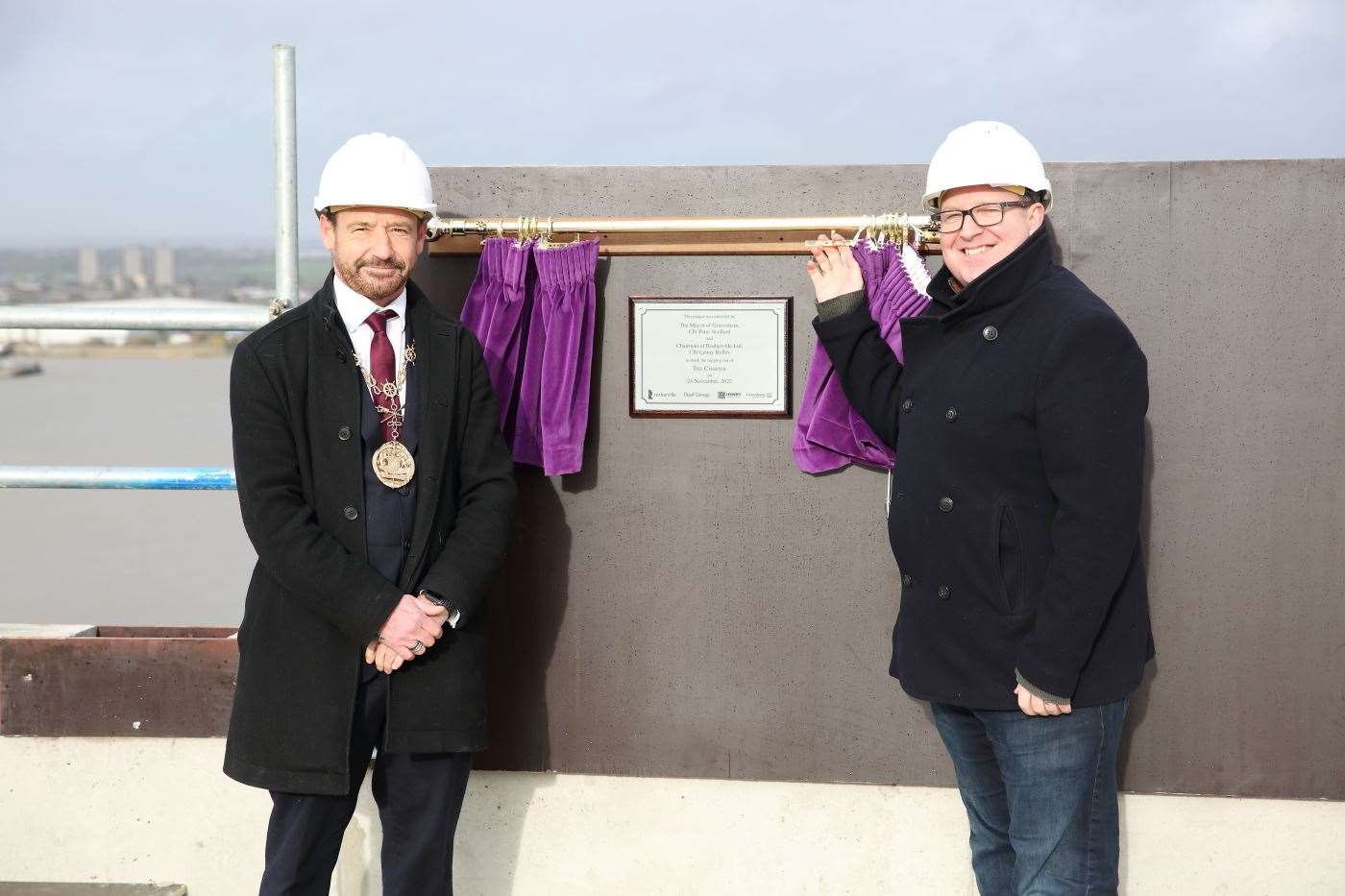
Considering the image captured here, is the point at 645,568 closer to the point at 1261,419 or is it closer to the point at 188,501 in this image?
the point at 1261,419

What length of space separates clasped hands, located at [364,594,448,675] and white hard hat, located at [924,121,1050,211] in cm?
122

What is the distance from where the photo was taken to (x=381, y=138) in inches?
98.0

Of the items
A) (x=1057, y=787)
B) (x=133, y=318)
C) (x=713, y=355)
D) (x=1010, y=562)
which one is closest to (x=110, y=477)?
(x=133, y=318)

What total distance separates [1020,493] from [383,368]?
48.2 inches

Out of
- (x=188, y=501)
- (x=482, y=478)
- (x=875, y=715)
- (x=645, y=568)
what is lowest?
(x=188, y=501)

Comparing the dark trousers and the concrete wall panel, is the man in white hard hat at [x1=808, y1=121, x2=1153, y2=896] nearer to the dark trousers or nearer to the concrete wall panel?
the concrete wall panel

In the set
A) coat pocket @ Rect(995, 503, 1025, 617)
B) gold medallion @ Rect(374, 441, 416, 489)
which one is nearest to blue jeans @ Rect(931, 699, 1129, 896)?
coat pocket @ Rect(995, 503, 1025, 617)

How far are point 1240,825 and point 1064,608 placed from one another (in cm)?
115

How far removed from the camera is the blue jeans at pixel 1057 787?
90.4 inches

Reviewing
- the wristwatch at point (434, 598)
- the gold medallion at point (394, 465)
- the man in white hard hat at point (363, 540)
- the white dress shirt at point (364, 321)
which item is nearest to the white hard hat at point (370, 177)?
the man in white hard hat at point (363, 540)

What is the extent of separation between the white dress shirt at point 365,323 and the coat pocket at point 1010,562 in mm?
1014

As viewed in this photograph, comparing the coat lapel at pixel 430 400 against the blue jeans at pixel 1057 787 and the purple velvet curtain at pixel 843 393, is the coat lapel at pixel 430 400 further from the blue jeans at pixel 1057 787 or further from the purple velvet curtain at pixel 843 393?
the blue jeans at pixel 1057 787

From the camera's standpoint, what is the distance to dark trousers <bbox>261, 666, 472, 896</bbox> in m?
2.49

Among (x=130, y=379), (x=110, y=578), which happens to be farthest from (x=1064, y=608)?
(x=130, y=379)
